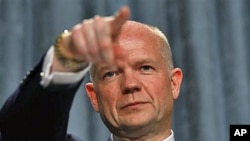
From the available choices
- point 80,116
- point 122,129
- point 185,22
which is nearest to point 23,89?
point 122,129

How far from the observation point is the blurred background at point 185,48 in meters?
1.57

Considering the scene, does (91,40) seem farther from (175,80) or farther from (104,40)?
(175,80)

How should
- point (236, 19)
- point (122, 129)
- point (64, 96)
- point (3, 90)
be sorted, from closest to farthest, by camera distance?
point (64, 96) < point (122, 129) < point (3, 90) < point (236, 19)

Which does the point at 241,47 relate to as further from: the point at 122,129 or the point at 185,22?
the point at 122,129

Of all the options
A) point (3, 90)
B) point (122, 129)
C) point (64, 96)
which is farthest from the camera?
point (3, 90)

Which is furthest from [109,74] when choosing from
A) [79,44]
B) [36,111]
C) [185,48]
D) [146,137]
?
[185,48]

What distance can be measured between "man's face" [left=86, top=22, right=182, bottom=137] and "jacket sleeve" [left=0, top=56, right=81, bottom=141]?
7.4 inches

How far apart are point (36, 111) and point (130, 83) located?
0.23 m

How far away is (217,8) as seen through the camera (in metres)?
1.68

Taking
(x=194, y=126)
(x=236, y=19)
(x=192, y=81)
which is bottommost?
(x=194, y=126)

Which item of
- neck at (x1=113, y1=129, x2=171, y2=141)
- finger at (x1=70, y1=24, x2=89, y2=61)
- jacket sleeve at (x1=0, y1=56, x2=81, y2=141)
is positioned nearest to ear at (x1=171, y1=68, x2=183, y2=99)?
neck at (x1=113, y1=129, x2=171, y2=141)

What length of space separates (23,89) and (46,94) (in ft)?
0.13

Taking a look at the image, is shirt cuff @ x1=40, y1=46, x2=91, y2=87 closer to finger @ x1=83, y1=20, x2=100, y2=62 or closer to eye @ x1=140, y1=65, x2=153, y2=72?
finger @ x1=83, y1=20, x2=100, y2=62

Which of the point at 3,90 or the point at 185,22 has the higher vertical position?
the point at 185,22
